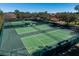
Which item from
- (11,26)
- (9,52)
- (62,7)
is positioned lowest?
(9,52)

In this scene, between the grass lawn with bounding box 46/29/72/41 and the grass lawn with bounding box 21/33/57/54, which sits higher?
the grass lawn with bounding box 46/29/72/41

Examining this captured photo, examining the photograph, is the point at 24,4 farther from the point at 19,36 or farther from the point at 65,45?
the point at 65,45

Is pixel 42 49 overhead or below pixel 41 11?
below

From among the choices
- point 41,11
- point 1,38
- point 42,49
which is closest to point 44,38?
point 42,49

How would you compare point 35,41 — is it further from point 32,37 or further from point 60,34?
point 60,34

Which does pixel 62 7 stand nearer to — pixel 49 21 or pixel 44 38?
pixel 49 21

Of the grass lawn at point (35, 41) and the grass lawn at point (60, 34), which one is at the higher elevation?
the grass lawn at point (60, 34)

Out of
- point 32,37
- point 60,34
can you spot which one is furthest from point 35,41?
point 60,34
